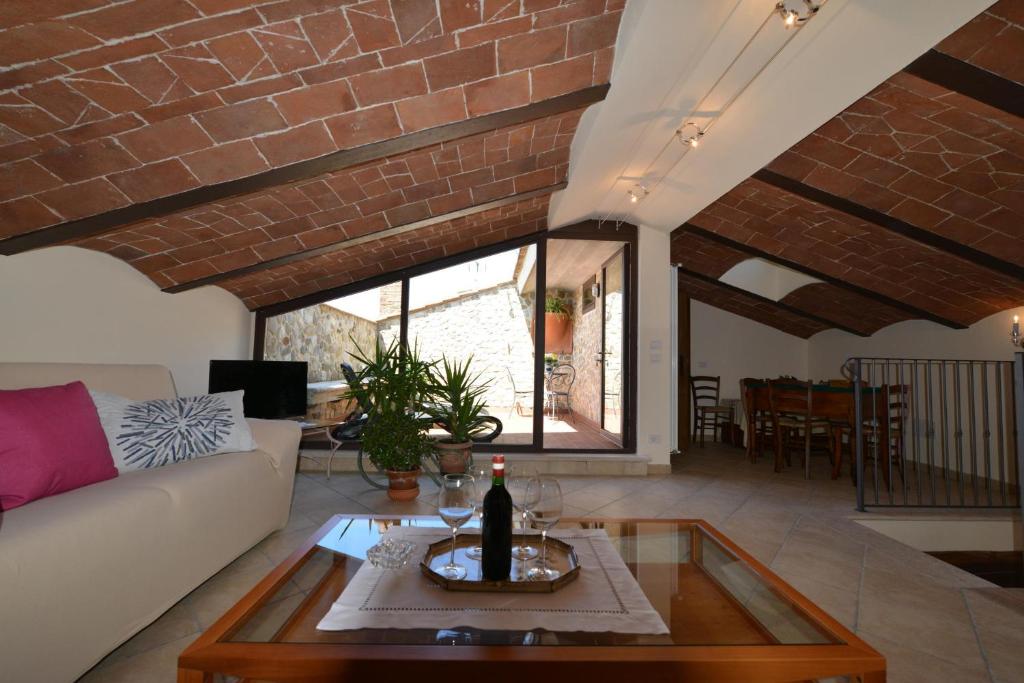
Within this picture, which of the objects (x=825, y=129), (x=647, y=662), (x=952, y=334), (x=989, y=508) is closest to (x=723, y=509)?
(x=989, y=508)

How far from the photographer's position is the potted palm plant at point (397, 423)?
3.83 meters

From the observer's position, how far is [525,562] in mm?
1533

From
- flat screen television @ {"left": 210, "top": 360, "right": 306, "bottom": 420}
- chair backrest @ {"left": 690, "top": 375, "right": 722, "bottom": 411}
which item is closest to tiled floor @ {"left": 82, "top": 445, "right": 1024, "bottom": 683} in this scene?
flat screen television @ {"left": 210, "top": 360, "right": 306, "bottom": 420}

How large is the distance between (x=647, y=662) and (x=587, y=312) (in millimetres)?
7354

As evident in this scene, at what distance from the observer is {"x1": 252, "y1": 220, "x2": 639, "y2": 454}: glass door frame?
5203mm

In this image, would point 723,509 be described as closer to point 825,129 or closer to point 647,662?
point 825,129

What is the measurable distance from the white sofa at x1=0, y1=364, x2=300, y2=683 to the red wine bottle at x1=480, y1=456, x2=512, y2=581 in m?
1.20

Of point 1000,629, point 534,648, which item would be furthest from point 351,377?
point 1000,629

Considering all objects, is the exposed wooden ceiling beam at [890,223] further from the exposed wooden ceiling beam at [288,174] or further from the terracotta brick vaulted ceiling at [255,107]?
the exposed wooden ceiling beam at [288,174]

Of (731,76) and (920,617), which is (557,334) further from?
(920,617)

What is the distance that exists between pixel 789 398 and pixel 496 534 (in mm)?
4777

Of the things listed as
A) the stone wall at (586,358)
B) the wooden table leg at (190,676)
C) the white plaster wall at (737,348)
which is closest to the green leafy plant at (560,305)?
the stone wall at (586,358)

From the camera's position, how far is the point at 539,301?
528 centimetres

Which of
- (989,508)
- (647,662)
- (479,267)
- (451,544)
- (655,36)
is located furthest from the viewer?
(479,267)
